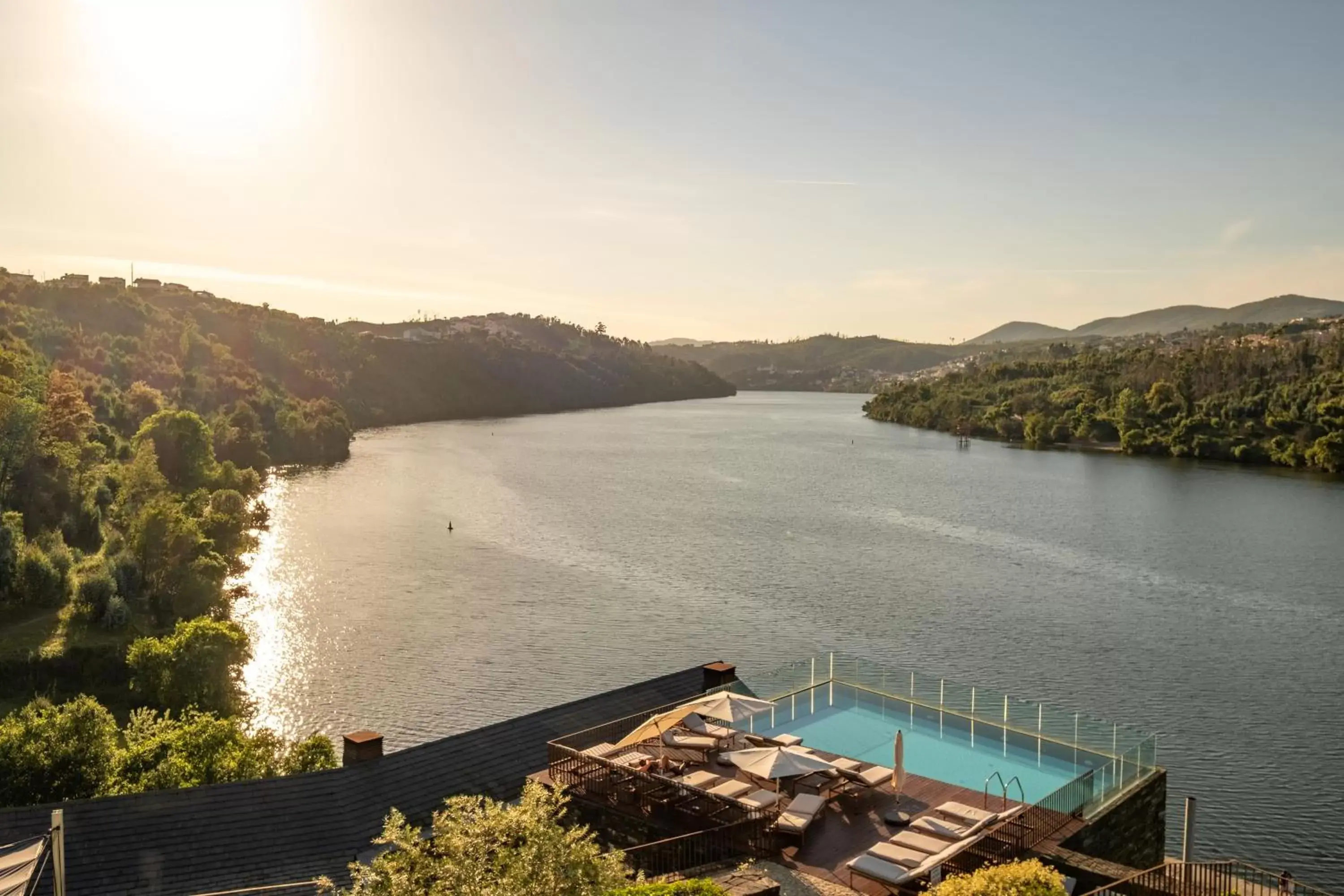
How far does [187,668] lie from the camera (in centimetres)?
3472

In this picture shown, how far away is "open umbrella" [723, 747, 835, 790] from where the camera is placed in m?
18.6

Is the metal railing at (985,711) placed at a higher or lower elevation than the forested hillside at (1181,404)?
lower

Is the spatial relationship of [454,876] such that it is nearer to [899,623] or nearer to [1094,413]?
[899,623]

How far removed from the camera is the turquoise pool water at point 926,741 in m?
19.4

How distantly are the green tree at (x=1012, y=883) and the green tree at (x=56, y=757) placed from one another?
770 inches

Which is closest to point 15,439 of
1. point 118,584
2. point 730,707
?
point 118,584

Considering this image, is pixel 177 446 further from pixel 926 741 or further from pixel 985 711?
pixel 985 711

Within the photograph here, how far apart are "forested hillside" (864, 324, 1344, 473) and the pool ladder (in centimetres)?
10444

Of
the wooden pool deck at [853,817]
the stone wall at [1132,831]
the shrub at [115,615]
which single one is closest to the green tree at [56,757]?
the wooden pool deck at [853,817]

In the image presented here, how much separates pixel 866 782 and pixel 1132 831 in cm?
520

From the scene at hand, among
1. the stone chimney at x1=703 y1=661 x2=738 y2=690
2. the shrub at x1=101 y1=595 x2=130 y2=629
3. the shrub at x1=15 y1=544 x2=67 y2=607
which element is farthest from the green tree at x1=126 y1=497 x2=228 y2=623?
the stone chimney at x1=703 y1=661 x2=738 y2=690

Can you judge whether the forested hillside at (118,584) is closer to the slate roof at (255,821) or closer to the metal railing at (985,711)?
the slate roof at (255,821)

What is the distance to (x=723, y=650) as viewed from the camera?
43.0 metres

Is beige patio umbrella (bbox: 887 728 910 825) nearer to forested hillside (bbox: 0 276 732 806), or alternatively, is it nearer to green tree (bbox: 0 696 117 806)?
forested hillside (bbox: 0 276 732 806)
